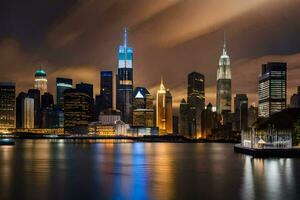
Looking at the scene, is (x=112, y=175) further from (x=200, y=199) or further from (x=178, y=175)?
(x=200, y=199)

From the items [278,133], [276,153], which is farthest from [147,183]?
[278,133]

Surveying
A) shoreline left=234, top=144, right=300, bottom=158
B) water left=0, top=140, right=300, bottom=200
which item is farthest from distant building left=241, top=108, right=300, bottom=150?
water left=0, top=140, right=300, bottom=200

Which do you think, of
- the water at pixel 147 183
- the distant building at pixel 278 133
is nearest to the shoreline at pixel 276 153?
the distant building at pixel 278 133

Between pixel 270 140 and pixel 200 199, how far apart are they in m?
68.8

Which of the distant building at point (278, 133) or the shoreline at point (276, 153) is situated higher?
the distant building at point (278, 133)

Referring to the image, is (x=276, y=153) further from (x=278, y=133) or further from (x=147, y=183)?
(x=147, y=183)

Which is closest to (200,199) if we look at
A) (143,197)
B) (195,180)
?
(143,197)

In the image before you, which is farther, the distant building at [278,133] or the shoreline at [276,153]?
the distant building at [278,133]

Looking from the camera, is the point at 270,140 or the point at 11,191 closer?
the point at 11,191

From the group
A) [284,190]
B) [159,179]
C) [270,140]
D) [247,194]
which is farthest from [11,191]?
[270,140]

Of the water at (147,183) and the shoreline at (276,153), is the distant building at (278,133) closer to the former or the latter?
the shoreline at (276,153)

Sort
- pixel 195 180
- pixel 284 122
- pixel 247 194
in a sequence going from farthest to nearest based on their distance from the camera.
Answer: pixel 284 122 < pixel 195 180 < pixel 247 194

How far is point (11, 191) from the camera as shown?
45531 mm

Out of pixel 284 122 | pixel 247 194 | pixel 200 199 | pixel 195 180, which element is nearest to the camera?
pixel 200 199
